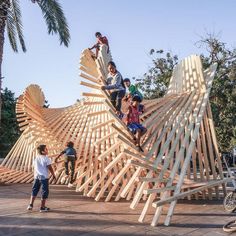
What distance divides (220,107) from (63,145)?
14414 mm

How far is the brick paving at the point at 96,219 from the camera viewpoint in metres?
5.83

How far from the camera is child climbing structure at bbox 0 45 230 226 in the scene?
6.72 meters

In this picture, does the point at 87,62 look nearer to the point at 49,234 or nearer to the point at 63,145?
the point at 63,145

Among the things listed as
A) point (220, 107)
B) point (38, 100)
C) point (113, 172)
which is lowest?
point (113, 172)

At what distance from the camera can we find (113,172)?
9000mm

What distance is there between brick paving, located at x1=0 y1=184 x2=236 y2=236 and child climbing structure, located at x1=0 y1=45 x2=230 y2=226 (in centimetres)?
33

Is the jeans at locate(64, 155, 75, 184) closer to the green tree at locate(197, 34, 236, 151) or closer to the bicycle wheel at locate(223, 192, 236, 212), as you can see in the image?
the bicycle wheel at locate(223, 192, 236, 212)

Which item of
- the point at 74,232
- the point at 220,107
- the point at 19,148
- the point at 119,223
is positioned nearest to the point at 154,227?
the point at 119,223

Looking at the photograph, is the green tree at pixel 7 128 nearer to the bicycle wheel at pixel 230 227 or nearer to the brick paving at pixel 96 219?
the brick paving at pixel 96 219

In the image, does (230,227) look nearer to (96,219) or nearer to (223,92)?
(96,219)

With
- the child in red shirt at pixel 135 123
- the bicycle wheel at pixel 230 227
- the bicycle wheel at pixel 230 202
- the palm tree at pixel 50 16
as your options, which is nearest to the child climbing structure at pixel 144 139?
the child in red shirt at pixel 135 123

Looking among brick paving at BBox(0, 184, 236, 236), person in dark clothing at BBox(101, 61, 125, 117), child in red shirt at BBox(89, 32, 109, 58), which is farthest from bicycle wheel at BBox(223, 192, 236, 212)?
child in red shirt at BBox(89, 32, 109, 58)

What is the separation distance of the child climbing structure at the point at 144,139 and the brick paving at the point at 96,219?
0.33 metres

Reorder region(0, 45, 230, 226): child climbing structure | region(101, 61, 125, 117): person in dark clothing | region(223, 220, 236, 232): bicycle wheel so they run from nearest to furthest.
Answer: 1. region(223, 220, 236, 232): bicycle wheel
2. region(0, 45, 230, 226): child climbing structure
3. region(101, 61, 125, 117): person in dark clothing
